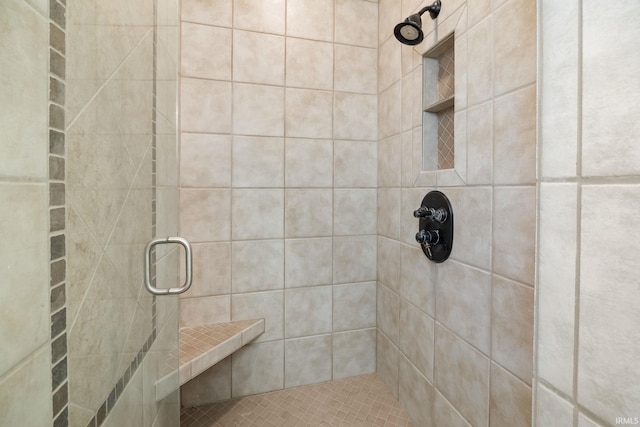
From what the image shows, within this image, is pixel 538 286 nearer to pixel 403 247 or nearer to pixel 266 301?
pixel 403 247

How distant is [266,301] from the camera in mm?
1421

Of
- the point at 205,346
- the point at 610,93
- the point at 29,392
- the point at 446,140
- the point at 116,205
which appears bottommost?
the point at 205,346

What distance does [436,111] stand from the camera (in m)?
1.15

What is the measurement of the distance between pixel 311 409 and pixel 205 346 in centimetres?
59

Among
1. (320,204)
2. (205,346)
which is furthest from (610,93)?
(205,346)

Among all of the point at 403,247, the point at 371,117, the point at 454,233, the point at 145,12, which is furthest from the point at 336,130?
the point at 145,12

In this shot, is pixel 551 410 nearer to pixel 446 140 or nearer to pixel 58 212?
pixel 58 212

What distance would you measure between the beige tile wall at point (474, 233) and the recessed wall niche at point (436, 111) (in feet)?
0.11

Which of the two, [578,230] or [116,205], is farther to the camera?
[116,205]

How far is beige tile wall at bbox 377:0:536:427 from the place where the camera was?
2.36 feet

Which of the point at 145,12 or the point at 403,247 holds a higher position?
the point at 145,12

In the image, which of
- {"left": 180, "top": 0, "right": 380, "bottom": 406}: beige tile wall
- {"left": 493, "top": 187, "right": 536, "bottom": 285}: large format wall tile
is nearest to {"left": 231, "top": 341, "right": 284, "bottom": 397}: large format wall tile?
{"left": 180, "top": 0, "right": 380, "bottom": 406}: beige tile wall

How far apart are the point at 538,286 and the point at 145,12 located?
96cm

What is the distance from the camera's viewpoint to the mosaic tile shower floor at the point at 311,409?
4.02 feet
